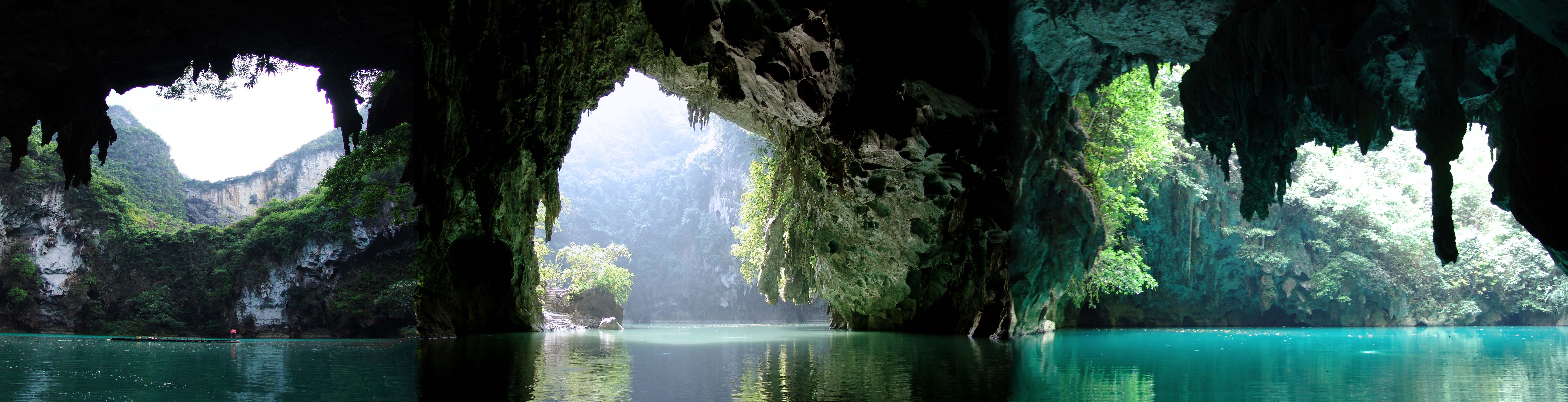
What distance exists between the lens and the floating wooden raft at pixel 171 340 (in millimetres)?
11352

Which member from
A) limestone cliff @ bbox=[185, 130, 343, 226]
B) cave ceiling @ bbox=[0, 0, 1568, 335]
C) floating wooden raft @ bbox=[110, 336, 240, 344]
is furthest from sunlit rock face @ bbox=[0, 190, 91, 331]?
limestone cliff @ bbox=[185, 130, 343, 226]

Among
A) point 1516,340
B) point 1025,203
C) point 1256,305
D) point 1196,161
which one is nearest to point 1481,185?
point 1256,305

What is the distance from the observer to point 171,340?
38.1 feet

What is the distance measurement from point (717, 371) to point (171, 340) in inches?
440

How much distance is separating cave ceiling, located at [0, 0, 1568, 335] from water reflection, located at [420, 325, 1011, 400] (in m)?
3.07

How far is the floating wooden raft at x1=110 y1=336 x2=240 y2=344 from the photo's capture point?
11.4m

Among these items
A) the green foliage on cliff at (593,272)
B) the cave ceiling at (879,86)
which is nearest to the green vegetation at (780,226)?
the cave ceiling at (879,86)

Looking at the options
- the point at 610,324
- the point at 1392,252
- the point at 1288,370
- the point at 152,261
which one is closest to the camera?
the point at 1288,370

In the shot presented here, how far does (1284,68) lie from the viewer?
25.2ft

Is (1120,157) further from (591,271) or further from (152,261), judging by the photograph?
(152,261)

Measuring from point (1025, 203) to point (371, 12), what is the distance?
12.3 metres

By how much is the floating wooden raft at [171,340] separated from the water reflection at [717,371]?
4.17 metres

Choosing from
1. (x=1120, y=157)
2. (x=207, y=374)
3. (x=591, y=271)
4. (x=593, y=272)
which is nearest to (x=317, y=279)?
(x=591, y=271)

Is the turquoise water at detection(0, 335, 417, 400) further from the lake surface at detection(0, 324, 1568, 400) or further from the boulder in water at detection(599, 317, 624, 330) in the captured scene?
the boulder in water at detection(599, 317, 624, 330)
